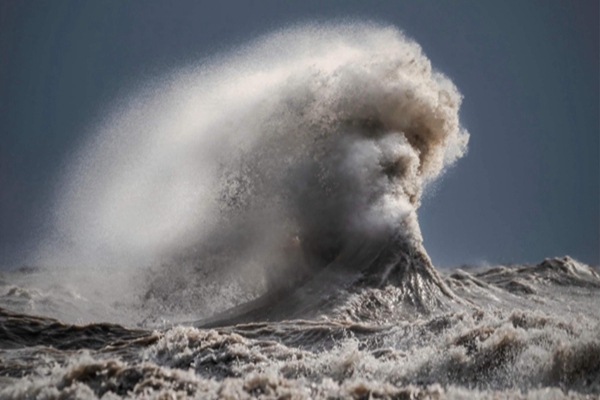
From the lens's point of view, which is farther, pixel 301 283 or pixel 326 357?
pixel 301 283

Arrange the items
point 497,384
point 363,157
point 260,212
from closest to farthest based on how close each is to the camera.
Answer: point 497,384, point 363,157, point 260,212

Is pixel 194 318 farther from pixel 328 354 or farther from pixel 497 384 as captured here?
pixel 497 384

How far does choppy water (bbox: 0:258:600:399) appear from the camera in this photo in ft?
23.4

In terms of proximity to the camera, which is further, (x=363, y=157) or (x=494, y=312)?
(x=363, y=157)

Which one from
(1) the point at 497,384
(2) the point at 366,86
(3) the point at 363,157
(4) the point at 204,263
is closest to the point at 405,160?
(3) the point at 363,157

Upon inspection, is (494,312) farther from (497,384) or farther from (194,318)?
(194,318)

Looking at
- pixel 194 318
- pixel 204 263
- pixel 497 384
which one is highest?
pixel 204 263

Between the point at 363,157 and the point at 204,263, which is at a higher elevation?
the point at 363,157

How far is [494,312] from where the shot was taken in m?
10.7

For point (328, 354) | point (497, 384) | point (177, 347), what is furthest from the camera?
point (177, 347)

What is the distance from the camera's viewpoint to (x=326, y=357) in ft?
29.5

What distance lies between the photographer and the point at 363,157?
1838 centimetres

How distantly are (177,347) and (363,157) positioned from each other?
9.80 metres

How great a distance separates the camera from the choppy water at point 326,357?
7.14 meters
